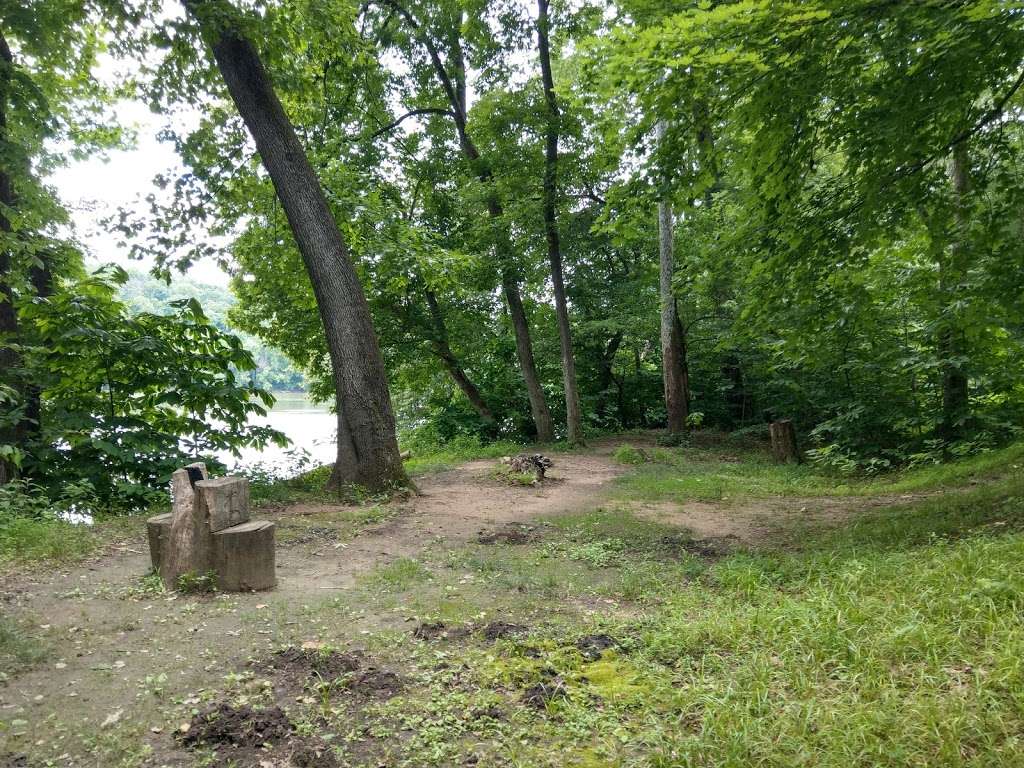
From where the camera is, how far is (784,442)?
1283cm

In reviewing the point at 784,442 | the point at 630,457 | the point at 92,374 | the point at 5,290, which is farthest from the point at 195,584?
the point at 784,442

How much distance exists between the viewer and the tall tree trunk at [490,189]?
14.9 metres

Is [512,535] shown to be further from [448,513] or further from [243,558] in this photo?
[243,558]

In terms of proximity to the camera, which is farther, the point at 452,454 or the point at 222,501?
the point at 452,454

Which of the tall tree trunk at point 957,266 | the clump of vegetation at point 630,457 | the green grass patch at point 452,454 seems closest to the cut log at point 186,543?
the tall tree trunk at point 957,266

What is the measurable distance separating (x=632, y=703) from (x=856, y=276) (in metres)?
5.73

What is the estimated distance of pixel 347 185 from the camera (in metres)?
10.9

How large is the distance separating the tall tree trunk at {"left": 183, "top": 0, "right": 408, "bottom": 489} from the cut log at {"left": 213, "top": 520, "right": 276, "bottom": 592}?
3.52m

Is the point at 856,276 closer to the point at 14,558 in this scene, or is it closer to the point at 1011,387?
the point at 1011,387

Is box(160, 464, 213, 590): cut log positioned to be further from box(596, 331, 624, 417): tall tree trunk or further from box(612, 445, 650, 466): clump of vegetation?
box(596, 331, 624, 417): tall tree trunk

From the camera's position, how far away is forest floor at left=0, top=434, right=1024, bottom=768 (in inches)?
101

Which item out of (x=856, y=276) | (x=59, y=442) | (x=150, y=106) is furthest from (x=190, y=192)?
(x=856, y=276)

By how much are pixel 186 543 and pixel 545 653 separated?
2813mm

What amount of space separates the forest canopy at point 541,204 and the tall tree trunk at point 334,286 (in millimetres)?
37
